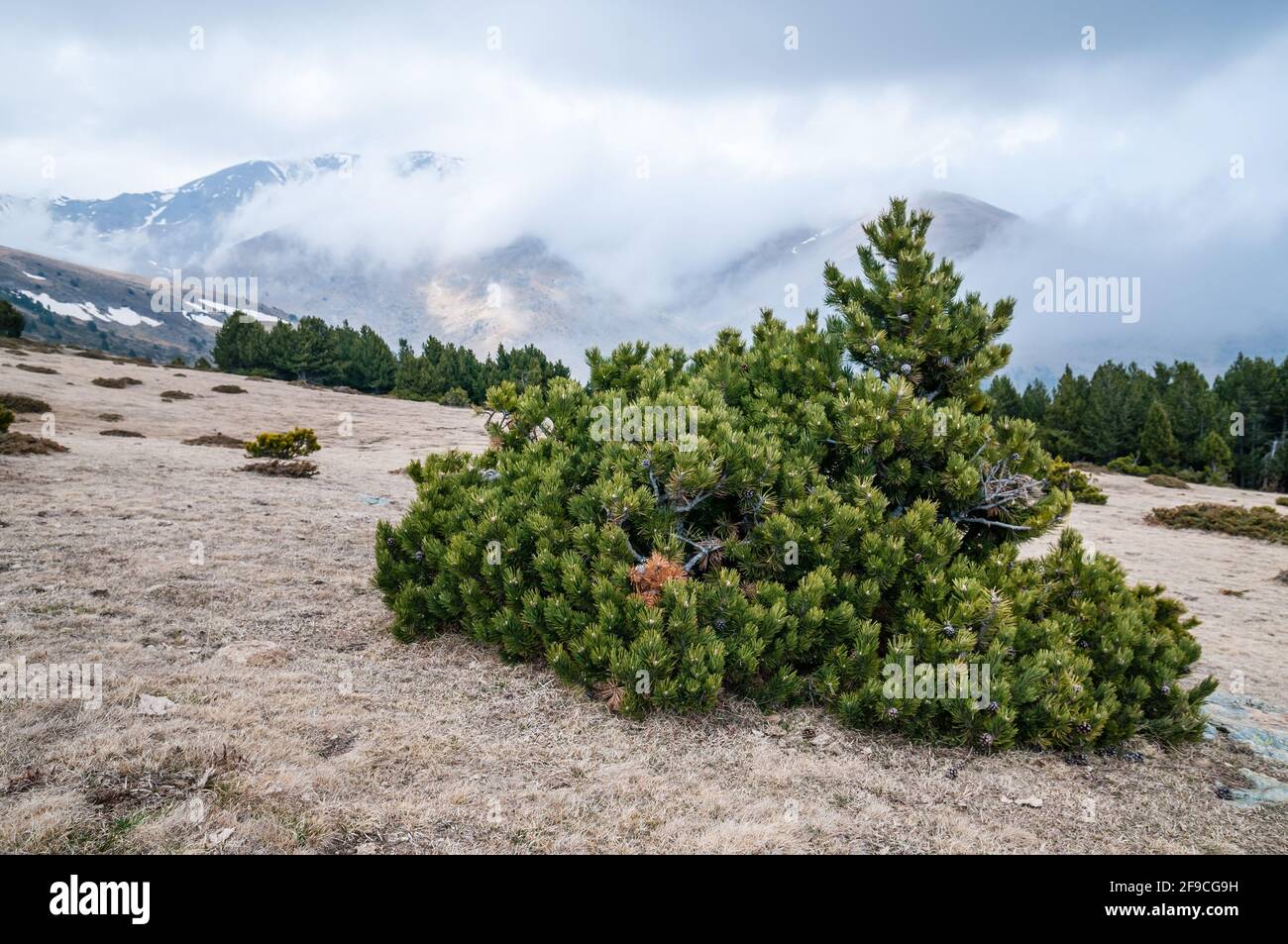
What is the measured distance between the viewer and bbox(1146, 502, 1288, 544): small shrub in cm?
2134

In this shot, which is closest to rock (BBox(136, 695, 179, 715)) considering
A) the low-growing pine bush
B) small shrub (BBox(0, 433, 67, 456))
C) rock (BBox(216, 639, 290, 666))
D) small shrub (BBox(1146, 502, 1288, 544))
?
rock (BBox(216, 639, 290, 666))

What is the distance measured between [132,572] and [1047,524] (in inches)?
414

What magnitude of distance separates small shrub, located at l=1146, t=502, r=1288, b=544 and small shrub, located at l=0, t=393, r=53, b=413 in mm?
40760

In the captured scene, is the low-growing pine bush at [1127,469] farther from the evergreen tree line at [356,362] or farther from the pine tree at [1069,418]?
the evergreen tree line at [356,362]

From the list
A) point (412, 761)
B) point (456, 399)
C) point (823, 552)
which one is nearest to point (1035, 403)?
point (456, 399)

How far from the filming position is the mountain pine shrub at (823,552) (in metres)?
5.79

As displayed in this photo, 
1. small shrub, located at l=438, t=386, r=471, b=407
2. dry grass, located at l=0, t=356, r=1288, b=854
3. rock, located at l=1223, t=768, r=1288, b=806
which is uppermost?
small shrub, located at l=438, t=386, r=471, b=407

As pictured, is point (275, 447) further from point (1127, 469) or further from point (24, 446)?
point (1127, 469)

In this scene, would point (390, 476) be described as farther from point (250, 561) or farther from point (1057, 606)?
point (1057, 606)

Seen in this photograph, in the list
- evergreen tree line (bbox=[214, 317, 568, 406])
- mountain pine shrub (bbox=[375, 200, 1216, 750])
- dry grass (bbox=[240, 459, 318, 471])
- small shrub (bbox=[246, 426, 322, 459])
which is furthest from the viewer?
evergreen tree line (bbox=[214, 317, 568, 406])

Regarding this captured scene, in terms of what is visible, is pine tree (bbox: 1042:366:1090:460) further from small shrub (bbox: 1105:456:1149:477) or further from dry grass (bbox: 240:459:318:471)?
dry grass (bbox: 240:459:318:471)

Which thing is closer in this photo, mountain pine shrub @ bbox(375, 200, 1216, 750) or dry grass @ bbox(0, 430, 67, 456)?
mountain pine shrub @ bbox(375, 200, 1216, 750)

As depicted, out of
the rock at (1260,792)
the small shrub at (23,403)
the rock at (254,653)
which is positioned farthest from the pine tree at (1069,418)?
the small shrub at (23,403)
